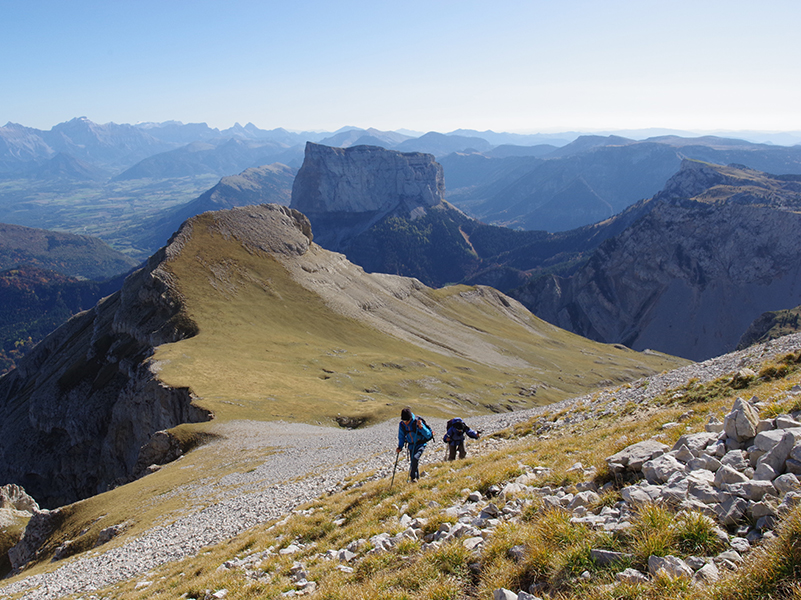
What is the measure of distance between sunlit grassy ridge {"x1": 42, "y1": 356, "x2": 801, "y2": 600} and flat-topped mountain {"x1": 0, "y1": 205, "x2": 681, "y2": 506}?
141ft

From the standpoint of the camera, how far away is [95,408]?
9719cm

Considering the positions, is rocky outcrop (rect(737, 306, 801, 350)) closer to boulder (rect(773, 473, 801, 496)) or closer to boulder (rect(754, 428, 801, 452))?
boulder (rect(754, 428, 801, 452))

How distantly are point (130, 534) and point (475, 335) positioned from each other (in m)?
143

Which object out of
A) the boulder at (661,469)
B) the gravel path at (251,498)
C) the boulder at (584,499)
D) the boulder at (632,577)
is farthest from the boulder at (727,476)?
the gravel path at (251,498)

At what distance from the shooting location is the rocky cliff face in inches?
3349

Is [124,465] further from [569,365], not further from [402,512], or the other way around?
[569,365]

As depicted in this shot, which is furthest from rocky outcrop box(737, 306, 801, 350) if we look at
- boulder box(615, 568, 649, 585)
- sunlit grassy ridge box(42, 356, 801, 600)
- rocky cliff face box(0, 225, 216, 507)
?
boulder box(615, 568, 649, 585)

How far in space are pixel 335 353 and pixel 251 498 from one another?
7630cm

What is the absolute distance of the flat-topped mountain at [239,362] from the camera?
71.4m

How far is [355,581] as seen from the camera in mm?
10898

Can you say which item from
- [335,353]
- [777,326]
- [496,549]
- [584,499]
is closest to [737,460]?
[584,499]

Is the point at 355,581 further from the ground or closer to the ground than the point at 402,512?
further from the ground

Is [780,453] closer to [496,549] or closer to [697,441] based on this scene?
[697,441]

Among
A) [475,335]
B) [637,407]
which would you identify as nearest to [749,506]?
[637,407]
